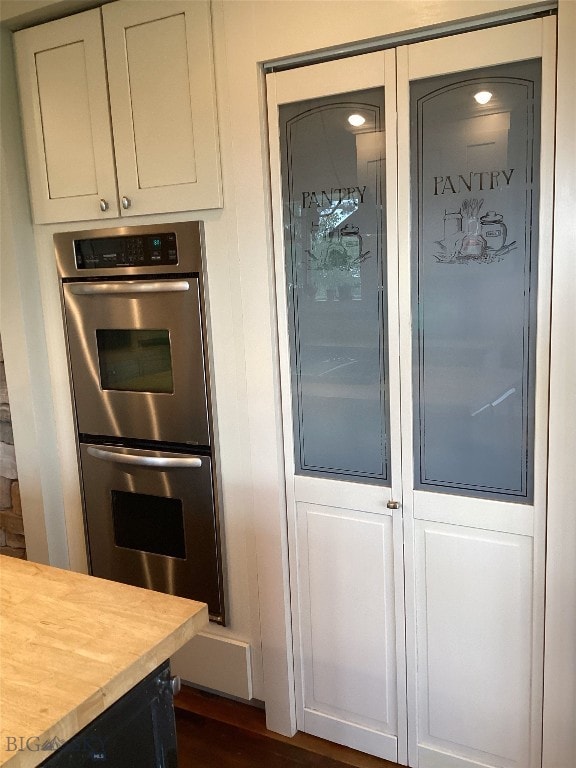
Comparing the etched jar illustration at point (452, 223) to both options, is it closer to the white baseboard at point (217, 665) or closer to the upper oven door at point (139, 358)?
the upper oven door at point (139, 358)

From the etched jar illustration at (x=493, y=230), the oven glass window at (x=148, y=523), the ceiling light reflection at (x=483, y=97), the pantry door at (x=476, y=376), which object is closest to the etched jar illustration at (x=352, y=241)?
the pantry door at (x=476, y=376)

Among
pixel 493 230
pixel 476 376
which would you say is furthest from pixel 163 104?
pixel 476 376

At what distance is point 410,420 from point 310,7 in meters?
1.15

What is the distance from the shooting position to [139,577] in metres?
2.47

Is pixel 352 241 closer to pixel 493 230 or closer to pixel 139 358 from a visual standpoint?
pixel 493 230

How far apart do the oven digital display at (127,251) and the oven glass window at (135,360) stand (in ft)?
0.75

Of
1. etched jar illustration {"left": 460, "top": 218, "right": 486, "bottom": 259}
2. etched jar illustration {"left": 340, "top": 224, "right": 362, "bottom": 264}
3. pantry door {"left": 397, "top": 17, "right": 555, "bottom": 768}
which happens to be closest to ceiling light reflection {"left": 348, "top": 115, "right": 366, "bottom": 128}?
pantry door {"left": 397, "top": 17, "right": 555, "bottom": 768}

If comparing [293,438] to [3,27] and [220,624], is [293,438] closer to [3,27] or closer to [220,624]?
[220,624]

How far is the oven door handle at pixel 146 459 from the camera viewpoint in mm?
2258

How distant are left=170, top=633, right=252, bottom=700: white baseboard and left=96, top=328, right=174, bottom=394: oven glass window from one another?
0.91 meters

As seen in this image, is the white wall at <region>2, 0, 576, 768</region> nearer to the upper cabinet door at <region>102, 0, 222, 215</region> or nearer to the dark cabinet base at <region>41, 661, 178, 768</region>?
the upper cabinet door at <region>102, 0, 222, 215</region>

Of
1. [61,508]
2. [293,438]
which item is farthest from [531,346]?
[61,508]

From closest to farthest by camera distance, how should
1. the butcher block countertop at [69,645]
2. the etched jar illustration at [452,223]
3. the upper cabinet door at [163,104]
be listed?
→ the butcher block countertop at [69,645] < the etched jar illustration at [452,223] < the upper cabinet door at [163,104]

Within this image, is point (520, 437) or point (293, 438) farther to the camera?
point (293, 438)
